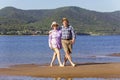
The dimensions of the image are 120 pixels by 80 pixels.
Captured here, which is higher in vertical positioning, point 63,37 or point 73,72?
point 63,37

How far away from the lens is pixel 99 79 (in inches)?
674

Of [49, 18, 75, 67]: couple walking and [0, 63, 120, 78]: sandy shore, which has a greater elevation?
[49, 18, 75, 67]: couple walking

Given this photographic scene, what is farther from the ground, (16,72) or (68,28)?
(68,28)

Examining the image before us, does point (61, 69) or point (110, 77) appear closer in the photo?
point (110, 77)

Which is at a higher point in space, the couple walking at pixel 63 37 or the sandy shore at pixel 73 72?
the couple walking at pixel 63 37

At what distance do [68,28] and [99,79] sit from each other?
162 inches

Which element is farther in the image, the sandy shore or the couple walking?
the couple walking

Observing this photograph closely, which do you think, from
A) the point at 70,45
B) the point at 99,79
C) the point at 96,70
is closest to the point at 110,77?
the point at 99,79

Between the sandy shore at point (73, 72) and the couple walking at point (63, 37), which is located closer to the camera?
the sandy shore at point (73, 72)

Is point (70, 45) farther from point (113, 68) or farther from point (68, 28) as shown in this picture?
point (113, 68)

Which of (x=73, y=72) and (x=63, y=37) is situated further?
(x=63, y=37)

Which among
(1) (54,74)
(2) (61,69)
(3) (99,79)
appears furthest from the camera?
Answer: (2) (61,69)

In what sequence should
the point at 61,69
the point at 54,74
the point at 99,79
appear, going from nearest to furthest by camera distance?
the point at 99,79 → the point at 54,74 → the point at 61,69

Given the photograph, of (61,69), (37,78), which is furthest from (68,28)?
(37,78)
